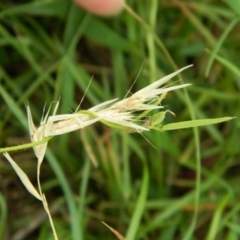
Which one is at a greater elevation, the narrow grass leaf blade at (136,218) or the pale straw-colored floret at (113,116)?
the pale straw-colored floret at (113,116)

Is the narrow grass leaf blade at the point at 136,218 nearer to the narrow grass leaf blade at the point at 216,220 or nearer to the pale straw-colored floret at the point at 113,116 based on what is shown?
the narrow grass leaf blade at the point at 216,220

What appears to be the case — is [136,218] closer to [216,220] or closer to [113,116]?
[216,220]

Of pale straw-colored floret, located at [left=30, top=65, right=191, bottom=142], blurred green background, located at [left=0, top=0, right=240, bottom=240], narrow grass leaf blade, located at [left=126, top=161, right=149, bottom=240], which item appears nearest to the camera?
pale straw-colored floret, located at [left=30, top=65, right=191, bottom=142]

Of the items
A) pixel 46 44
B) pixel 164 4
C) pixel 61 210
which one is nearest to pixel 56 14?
pixel 46 44

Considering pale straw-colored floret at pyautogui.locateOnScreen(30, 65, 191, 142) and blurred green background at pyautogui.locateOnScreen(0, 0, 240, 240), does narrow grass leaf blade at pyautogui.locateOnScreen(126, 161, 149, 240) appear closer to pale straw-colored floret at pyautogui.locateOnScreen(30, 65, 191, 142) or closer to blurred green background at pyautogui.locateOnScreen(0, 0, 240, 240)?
blurred green background at pyautogui.locateOnScreen(0, 0, 240, 240)

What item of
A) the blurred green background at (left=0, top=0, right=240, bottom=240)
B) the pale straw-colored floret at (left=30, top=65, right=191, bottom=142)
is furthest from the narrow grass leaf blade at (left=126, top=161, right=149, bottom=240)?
the pale straw-colored floret at (left=30, top=65, right=191, bottom=142)

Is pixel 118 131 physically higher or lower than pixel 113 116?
lower

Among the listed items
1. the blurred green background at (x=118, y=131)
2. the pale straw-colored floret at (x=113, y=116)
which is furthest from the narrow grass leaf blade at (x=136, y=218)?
the pale straw-colored floret at (x=113, y=116)

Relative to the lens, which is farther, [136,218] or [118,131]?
[118,131]

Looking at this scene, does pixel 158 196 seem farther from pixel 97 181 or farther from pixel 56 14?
pixel 56 14

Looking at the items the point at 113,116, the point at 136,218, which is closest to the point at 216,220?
the point at 136,218
